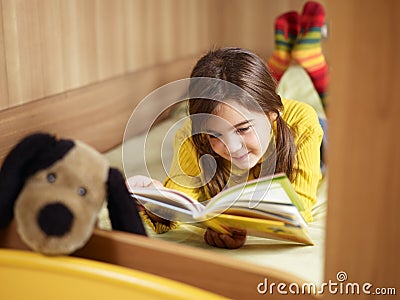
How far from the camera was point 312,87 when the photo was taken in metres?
2.16

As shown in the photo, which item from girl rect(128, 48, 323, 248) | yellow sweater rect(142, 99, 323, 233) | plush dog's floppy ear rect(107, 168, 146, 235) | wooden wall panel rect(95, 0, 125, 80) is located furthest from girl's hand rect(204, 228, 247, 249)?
wooden wall panel rect(95, 0, 125, 80)

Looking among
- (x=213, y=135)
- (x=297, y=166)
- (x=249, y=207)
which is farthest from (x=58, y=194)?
(x=297, y=166)

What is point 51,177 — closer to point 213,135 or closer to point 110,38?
point 213,135

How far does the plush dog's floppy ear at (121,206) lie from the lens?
3.76ft

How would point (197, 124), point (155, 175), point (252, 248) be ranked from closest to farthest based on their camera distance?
point (252, 248) < point (197, 124) < point (155, 175)

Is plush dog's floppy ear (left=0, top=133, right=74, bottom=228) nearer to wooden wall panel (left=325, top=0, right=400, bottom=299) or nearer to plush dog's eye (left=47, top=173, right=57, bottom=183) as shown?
plush dog's eye (left=47, top=173, right=57, bottom=183)

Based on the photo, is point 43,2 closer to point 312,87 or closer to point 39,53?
point 39,53

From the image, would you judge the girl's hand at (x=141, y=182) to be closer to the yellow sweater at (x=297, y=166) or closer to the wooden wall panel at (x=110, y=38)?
the yellow sweater at (x=297, y=166)

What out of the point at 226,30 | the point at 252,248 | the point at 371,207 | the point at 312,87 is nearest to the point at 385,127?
the point at 371,207

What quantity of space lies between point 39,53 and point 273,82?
65 cm

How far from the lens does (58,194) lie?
43.8 inches

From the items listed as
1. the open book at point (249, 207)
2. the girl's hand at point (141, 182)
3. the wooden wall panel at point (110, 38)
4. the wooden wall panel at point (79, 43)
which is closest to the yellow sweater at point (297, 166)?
the girl's hand at point (141, 182)

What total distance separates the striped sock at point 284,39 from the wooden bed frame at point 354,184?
1.31 metres

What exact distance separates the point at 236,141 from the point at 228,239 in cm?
21
